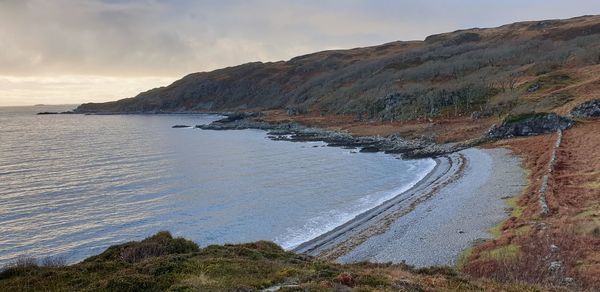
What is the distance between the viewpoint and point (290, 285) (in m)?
13.6

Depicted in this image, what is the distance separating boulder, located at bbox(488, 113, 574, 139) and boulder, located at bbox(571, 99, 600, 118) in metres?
4.15

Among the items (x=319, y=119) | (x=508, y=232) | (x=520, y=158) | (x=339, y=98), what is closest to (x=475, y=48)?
(x=339, y=98)

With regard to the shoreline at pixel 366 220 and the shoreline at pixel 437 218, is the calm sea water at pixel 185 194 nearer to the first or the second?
the shoreline at pixel 366 220

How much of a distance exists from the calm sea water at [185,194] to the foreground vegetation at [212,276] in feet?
43.3

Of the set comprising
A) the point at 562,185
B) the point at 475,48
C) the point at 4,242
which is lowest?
the point at 4,242

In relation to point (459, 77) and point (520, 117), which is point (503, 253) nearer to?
point (520, 117)

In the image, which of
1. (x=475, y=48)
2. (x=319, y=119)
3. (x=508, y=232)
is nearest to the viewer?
(x=508, y=232)

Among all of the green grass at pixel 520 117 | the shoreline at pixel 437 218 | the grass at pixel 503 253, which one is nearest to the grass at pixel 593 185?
the shoreline at pixel 437 218

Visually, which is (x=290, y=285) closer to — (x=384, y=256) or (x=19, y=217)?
(x=384, y=256)

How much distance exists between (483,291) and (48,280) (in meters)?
13.2

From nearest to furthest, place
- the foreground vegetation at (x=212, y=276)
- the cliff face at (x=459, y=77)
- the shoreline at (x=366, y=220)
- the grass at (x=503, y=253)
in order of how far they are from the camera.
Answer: the foreground vegetation at (x=212, y=276)
the grass at (x=503, y=253)
the shoreline at (x=366, y=220)
the cliff face at (x=459, y=77)

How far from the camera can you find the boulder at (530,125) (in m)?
61.4

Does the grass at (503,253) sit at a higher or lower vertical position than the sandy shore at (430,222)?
higher

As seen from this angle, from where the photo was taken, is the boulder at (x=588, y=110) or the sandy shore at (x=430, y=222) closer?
the sandy shore at (x=430, y=222)
